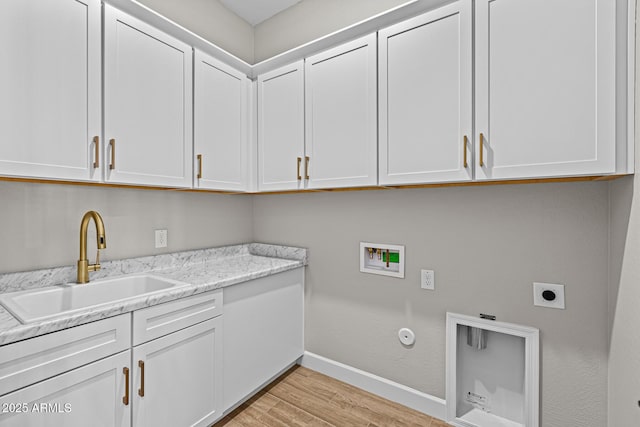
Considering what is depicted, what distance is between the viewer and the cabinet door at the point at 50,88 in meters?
1.16

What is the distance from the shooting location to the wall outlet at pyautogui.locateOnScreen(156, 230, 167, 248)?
1987 mm

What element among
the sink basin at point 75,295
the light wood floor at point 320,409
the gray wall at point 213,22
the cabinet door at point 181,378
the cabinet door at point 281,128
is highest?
the gray wall at point 213,22

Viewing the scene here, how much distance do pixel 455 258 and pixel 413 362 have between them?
73 centimetres

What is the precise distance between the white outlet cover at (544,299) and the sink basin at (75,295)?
1807 mm

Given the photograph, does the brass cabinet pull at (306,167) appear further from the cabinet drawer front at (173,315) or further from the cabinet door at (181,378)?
the cabinet door at (181,378)

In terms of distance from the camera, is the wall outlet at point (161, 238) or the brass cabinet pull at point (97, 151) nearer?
the brass cabinet pull at point (97, 151)

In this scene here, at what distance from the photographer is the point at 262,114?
2.20 metres

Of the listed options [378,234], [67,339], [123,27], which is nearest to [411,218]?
[378,234]

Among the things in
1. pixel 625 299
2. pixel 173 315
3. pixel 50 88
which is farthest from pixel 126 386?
pixel 625 299

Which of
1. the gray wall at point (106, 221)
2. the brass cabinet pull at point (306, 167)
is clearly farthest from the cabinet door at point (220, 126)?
the brass cabinet pull at point (306, 167)

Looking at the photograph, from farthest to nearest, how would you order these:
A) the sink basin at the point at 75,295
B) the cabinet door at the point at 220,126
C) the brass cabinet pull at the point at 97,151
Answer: the cabinet door at the point at 220,126, the brass cabinet pull at the point at 97,151, the sink basin at the point at 75,295

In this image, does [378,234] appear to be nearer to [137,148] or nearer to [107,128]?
[137,148]

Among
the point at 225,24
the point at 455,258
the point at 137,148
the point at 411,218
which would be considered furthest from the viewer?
the point at 225,24

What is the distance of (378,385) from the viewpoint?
1999 mm
